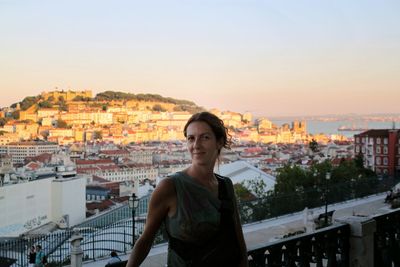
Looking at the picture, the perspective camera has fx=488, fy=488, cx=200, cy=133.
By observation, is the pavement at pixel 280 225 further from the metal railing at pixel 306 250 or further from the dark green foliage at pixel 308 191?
the metal railing at pixel 306 250

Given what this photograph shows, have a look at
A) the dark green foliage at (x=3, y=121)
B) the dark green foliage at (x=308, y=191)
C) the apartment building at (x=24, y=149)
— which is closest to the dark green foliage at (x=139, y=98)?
the dark green foliage at (x=3, y=121)

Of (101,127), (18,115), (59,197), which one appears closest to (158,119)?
(101,127)

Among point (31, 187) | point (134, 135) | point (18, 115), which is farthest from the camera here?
point (18, 115)

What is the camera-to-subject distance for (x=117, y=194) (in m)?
49.0

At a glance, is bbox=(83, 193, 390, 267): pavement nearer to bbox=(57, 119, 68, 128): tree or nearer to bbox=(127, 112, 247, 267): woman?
bbox=(127, 112, 247, 267): woman

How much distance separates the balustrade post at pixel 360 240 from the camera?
3092 mm

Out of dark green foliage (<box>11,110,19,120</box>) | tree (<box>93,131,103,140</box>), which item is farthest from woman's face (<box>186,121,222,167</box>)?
dark green foliage (<box>11,110,19,120</box>)

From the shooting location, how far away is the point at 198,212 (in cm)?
163

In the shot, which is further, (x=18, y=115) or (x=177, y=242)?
(x=18, y=115)

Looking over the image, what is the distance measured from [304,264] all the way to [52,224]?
37.2 m

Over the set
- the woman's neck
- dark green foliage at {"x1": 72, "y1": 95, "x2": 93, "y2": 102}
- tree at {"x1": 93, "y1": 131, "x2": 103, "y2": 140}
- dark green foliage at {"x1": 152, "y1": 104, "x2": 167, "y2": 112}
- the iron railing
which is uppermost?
dark green foliage at {"x1": 72, "y1": 95, "x2": 93, "y2": 102}

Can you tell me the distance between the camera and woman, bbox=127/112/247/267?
1617 mm

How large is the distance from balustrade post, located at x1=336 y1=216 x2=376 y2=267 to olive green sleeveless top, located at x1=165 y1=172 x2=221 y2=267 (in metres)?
1.72

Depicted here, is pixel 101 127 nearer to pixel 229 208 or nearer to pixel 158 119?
pixel 158 119
